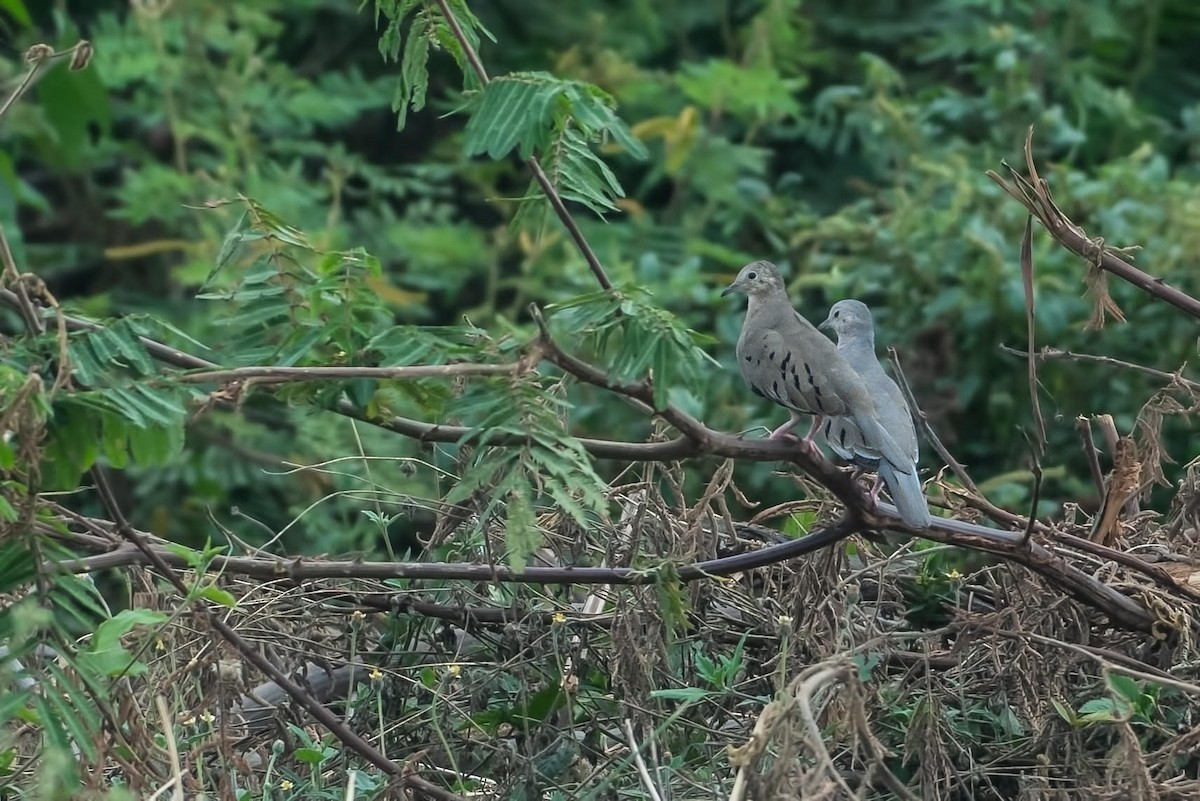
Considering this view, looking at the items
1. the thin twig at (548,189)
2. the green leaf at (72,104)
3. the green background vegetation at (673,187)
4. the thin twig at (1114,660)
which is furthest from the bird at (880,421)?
the green leaf at (72,104)

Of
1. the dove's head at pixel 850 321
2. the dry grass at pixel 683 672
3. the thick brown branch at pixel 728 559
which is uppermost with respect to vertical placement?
the thick brown branch at pixel 728 559

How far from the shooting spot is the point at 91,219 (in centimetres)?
800

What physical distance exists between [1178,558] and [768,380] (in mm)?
854

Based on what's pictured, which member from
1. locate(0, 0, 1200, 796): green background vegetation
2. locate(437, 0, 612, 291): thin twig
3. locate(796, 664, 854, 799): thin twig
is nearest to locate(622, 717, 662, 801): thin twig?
locate(796, 664, 854, 799): thin twig

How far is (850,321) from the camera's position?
3.86m

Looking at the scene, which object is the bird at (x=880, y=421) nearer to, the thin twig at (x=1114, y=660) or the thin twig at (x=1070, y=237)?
the thin twig at (x=1114, y=660)

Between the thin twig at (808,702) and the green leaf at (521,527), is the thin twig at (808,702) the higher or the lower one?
the lower one

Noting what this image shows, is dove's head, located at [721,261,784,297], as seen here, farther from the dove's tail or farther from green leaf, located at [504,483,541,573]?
green leaf, located at [504,483,541,573]

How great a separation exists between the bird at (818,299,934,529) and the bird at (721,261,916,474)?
0.02m

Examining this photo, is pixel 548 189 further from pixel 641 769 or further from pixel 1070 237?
pixel 1070 237

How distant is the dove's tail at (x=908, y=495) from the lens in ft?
9.25

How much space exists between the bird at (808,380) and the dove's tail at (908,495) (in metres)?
0.02

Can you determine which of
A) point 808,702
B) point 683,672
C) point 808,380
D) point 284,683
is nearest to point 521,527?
point 808,702

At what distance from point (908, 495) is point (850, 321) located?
0.97 m
